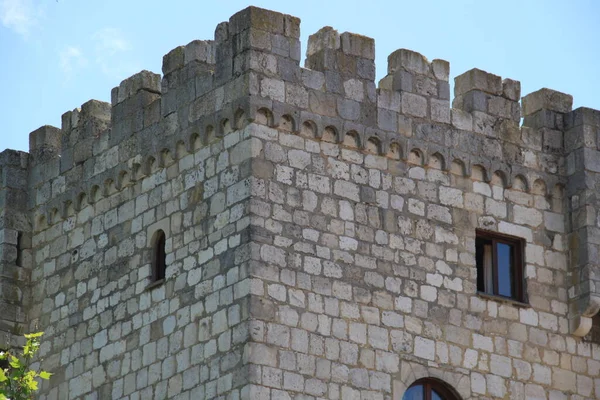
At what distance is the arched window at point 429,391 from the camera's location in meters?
26.8

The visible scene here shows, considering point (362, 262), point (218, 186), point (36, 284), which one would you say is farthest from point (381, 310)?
point (36, 284)

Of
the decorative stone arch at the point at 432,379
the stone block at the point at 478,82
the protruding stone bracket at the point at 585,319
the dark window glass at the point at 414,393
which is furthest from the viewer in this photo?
the stone block at the point at 478,82

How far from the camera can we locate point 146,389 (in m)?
27.1

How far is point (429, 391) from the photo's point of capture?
26906 millimetres

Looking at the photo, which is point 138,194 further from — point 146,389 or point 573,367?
point 573,367

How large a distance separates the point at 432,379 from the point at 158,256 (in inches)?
156

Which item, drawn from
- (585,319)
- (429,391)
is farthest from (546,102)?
(429,391)

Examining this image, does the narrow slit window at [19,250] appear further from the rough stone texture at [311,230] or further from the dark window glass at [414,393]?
the dark window glass at [414,393]

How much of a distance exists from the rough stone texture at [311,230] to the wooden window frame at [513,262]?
111 millimetres

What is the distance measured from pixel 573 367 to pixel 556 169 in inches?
109

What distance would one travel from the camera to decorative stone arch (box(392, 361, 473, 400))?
26.6 metres

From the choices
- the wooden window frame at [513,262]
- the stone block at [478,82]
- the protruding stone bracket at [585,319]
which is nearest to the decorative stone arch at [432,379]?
the wooden window frame at [513,262]

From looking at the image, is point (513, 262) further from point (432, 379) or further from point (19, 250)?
point (19, 250)

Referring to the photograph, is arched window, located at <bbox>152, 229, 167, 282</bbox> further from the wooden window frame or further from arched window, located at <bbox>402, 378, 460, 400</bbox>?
the wooden window frame
